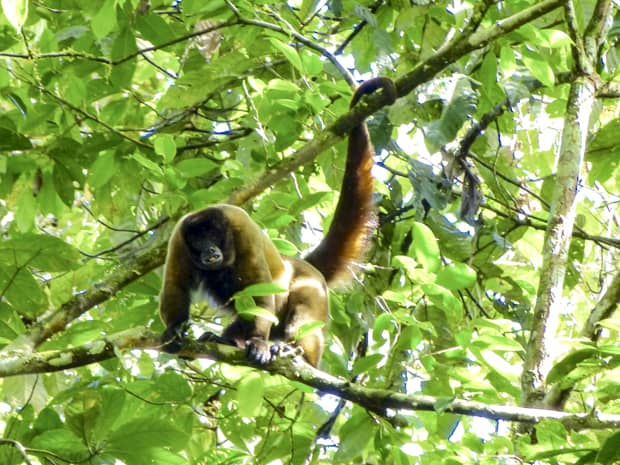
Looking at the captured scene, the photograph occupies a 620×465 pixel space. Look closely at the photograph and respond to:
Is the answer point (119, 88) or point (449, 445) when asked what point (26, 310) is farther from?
point (449, 445)

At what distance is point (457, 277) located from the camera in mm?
3215

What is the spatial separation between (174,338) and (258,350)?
2.24ft

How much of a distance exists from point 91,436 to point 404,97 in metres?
2.29

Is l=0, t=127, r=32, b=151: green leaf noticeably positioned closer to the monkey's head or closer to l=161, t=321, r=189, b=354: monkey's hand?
the monkey's head

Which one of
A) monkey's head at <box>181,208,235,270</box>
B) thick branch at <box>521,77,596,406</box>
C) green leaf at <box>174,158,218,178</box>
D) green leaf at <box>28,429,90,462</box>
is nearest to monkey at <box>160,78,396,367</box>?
monkey's head at <box>181,208,235,270</box>

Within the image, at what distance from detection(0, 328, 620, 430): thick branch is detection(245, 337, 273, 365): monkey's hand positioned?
1.06ft

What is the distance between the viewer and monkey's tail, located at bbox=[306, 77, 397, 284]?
4.91m

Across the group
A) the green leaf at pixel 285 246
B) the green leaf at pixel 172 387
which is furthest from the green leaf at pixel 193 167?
the green leaf at pixel 172 387

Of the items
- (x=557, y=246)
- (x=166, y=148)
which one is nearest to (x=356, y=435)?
(x=557, y=246)

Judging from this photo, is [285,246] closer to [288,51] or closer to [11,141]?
[288,51]

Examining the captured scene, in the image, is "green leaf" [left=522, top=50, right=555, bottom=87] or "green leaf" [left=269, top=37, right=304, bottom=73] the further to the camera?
"green leaf" [left=522, top=50, right=555, bottom=87]

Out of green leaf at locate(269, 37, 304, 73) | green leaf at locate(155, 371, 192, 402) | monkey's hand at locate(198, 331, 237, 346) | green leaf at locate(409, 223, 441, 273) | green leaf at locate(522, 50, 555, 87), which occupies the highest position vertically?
green leaf at locate(522, 50, 555, 87)

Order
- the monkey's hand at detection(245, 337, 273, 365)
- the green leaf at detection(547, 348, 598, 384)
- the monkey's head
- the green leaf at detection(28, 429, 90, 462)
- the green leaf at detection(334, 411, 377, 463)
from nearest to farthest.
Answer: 1. the green leaf at detection(547, 348, 598, 384)
2. the green leaf at detection(28, 429, 90, 462)
3. the green leaf at detection(334, 411, 377, 463)
4. the monkey's hand at detection(245, 337, 273, 365)
5. the monkey's head

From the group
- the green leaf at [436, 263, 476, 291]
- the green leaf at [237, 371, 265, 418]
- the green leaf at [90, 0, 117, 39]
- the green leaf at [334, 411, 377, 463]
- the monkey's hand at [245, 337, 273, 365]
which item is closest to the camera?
the green leaf at [436, 263, 476, 291]
